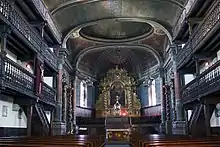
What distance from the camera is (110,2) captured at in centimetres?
1550

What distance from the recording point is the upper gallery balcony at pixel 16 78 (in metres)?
9.01

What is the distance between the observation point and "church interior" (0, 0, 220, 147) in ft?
33.7

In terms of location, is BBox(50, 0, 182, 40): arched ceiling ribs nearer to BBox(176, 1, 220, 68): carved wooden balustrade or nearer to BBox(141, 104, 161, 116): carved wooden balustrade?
BBox(176, 1, 220, 68): carved wooden balustrade

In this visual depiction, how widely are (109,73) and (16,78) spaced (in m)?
18.2

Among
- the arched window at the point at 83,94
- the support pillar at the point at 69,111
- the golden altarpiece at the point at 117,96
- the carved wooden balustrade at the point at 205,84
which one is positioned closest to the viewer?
the carved wooden balustrade at the point at 205,84

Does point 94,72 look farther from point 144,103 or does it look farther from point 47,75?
point 47,75

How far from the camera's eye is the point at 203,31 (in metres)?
11.6

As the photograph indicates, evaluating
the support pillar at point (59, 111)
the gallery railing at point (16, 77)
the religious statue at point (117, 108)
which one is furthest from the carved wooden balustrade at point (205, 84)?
the religious statue at point (117, 108)

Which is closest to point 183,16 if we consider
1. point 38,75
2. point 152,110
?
point 38,75

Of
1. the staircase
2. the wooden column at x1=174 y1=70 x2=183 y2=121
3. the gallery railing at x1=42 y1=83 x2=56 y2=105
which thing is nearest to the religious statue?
the wooden column at x1=174 y1=70 x2=183 y2=121

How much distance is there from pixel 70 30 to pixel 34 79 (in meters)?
6.33

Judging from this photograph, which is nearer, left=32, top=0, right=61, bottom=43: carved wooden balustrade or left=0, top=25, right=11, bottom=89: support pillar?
left=0, top=25, right=11, bottom=89: support pillar

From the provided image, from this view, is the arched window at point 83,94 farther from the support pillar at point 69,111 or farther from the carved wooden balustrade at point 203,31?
the carved wooden balustrade at point 203,31

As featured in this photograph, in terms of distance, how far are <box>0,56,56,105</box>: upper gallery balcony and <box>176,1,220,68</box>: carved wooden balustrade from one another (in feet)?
25.5
